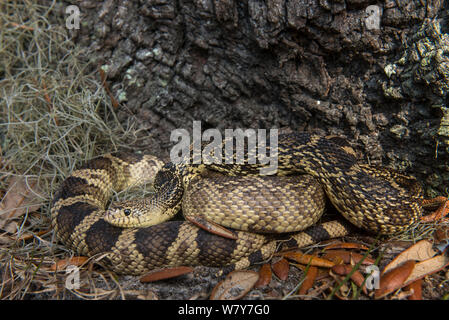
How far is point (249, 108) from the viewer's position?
12.2 ft

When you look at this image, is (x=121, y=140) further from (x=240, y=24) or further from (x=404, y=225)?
(x=404, y=225)

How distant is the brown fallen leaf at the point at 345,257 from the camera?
2529 millimetres

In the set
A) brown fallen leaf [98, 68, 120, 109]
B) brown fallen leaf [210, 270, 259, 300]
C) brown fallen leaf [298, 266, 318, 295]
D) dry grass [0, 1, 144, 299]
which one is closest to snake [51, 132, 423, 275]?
brown fallen leaf [210, 270, 259, 300]

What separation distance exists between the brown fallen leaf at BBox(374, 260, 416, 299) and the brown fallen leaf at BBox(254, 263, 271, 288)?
0.73 metres

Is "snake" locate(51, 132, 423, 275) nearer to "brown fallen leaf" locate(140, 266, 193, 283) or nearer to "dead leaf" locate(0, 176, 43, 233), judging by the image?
"brown fallen leaf" locate(140, 266, 193, 283)

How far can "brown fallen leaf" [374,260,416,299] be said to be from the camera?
2244 mm

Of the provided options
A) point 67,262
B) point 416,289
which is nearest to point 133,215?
point 67,262

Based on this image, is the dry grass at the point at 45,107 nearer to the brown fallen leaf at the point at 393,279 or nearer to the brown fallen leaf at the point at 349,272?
the brown fallen leaf at the point at 349,272

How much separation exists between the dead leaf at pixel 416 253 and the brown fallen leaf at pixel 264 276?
840mm

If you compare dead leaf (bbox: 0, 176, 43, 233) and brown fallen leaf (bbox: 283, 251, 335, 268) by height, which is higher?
dead leaf (bbox: 0, 176, 43, 233)

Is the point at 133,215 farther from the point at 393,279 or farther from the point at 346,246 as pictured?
the point at 393,279

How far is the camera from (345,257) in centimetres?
259
